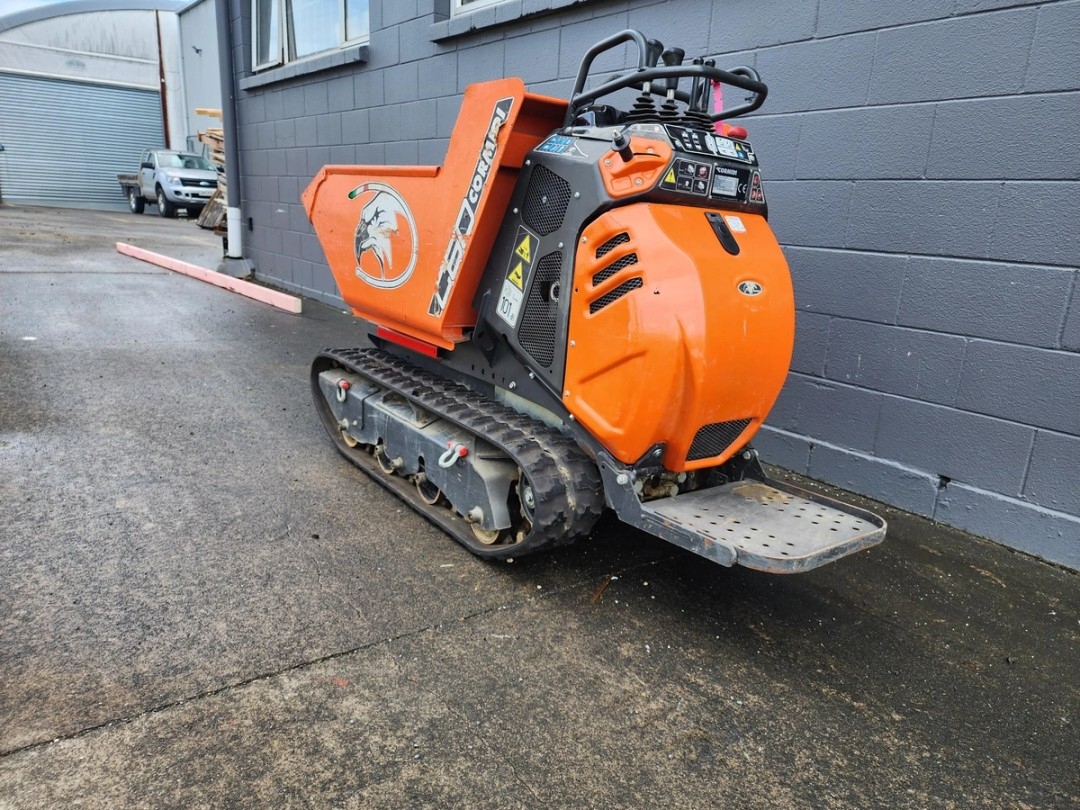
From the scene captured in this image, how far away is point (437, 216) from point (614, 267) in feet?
3.53

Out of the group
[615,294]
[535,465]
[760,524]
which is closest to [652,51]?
[615,294]

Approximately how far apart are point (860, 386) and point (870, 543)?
1.55 metres

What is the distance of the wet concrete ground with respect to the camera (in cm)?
197

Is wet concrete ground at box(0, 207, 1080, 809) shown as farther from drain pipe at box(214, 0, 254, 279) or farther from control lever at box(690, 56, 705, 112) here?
drain pipe at box(214, 0, 254, 279)

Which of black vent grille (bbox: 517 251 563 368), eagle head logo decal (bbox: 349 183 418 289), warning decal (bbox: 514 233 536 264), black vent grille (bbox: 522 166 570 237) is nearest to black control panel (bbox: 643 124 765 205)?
black vent grille (bbox: 522 166 570 237)

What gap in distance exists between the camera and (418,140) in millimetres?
6723

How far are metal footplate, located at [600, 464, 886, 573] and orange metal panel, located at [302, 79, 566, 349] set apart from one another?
1154 millimetres

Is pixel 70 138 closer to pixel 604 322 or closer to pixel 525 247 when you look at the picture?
pixel 525 247

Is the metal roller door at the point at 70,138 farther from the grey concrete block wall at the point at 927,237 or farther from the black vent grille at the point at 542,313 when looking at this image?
the black vent grille at the point at 542,313

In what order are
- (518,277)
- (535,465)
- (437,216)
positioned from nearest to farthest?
1. (535,465)
2. (518,277)
3. (437,216)

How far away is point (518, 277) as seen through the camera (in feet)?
10.0

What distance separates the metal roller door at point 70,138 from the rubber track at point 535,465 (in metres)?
23.6

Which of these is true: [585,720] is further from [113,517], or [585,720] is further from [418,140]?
[418,140]

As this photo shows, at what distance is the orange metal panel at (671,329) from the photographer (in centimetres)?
244
